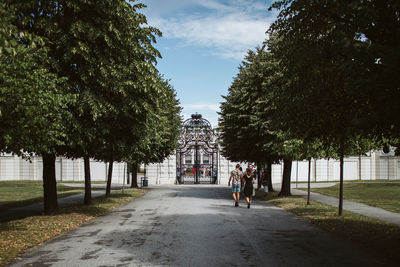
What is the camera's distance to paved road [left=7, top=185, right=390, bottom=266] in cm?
755

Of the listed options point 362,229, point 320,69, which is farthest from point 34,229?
point 362,229

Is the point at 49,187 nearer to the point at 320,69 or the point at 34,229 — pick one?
the point at 34,229

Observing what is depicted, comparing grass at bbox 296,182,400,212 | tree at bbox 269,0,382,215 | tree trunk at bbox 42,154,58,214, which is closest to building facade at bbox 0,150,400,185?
grass at bbox 296,182,400,212

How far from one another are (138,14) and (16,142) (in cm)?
669

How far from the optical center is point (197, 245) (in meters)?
9.06

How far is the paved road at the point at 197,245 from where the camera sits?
24.8ft

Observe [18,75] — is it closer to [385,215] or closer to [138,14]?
[138,14]

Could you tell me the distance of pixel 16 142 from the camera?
10.1m

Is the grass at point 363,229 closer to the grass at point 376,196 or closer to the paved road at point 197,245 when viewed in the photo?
the paved road at point 197,245

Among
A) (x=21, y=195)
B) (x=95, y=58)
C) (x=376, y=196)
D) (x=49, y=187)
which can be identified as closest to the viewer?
(x=95, y=58)

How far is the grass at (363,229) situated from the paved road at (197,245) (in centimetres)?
41

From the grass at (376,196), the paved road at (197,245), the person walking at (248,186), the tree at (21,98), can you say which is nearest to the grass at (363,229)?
the paved road at (197,245)

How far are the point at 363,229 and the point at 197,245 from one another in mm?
5285

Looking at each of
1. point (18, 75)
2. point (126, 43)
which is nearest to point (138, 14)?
point (126, 43)
